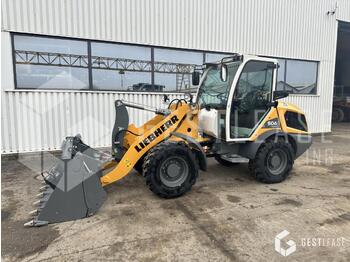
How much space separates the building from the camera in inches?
261

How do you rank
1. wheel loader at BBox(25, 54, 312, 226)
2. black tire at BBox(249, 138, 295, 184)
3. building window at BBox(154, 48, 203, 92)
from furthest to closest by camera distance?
building window at BBox(154, 48, 203, 92), black tire at BBox(249, 138, 295, 184), wheel loader at BBox(25, 54, 312, 226)

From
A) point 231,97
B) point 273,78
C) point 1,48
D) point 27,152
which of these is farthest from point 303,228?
point 1,48

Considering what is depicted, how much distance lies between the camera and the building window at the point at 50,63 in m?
6.63

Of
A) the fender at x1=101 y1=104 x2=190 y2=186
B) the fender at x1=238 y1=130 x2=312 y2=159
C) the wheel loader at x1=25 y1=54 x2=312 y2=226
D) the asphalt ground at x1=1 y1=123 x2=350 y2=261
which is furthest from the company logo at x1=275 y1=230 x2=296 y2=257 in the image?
the fender at x1=101 y1=104 x2=190 y2=186

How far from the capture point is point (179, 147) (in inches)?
160

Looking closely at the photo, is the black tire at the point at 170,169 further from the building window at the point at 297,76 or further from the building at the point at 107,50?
the building window at the point at 297,76

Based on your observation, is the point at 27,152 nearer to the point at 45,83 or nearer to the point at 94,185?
the point at 45,83

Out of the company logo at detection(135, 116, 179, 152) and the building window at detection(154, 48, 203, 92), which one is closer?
the company logo at detection(135, 116, 179, 152)

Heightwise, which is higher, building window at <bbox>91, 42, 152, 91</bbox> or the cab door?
building window at <bbox>91, 42, 152, 91</bbox>

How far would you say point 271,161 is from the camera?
5000 mm

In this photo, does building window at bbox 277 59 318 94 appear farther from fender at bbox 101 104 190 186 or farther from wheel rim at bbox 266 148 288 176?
fender at bbox 101 104 190 186

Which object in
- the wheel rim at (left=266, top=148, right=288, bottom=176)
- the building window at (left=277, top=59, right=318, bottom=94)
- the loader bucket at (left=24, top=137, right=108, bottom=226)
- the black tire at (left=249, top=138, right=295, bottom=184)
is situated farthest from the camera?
the building window at (left=277, top=59, right=318, bottom=94)

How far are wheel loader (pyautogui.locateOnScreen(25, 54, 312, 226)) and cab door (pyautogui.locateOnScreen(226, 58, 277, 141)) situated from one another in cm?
2

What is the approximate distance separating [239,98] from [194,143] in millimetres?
1244
